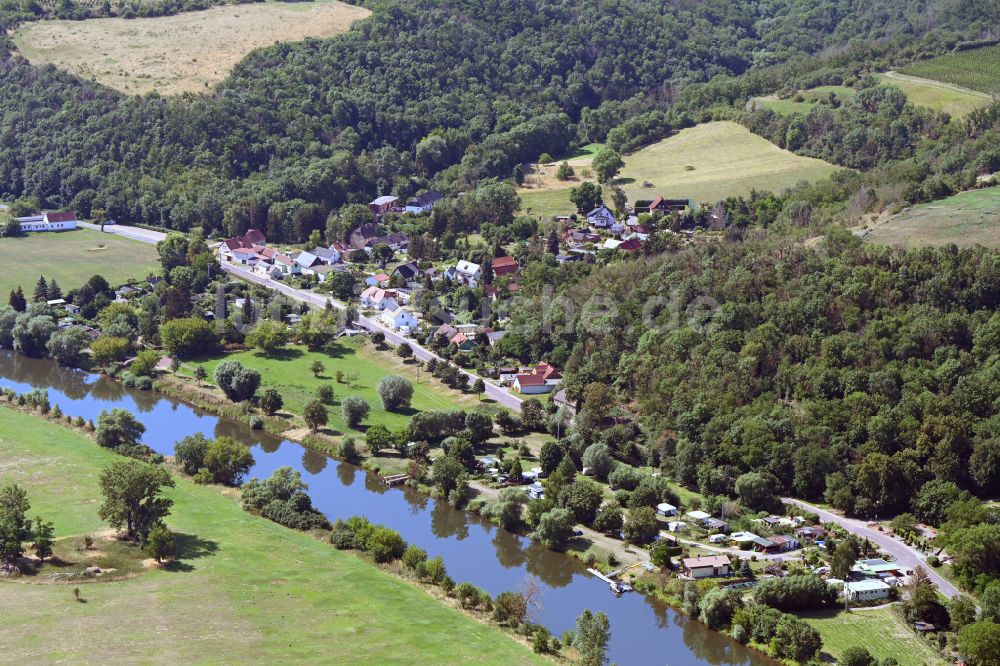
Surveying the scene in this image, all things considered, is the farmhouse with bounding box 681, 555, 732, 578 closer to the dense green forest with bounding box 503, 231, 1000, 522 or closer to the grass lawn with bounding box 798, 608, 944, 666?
the grass lawn with bounding box 798, 608, 944, 666

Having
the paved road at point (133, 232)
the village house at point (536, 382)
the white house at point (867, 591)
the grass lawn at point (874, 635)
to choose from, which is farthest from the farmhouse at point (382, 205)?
the grass lawn at point (874, 635)

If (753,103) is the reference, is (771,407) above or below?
below

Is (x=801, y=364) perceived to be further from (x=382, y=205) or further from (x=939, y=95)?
(x=939, y=95)

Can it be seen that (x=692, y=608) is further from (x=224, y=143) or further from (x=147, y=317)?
(x=224, y=143)

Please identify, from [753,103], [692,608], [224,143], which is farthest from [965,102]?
[692,608]

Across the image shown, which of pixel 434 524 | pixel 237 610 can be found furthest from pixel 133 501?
pixel 434 524

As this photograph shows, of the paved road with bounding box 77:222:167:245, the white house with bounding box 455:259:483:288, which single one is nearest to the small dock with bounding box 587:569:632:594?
the white house with bounding box 455:259:483:288

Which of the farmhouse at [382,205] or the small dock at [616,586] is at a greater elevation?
the farmhouse at [382,205]

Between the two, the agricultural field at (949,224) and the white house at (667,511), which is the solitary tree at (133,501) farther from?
the agricultural field at (949,224)
